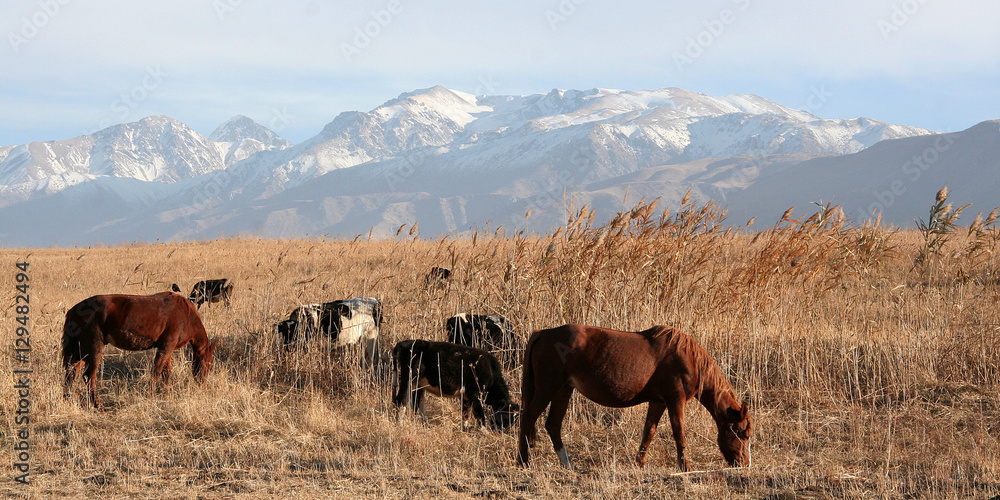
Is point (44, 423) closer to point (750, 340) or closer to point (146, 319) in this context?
point (146, 319)

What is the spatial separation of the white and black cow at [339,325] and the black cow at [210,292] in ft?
8.34

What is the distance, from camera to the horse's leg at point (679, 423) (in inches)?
189

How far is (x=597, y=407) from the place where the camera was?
627cm

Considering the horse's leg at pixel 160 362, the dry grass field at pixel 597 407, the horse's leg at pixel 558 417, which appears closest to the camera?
the dry grass field at pixel 597 407

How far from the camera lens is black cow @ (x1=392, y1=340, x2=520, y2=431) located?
599 centimetres

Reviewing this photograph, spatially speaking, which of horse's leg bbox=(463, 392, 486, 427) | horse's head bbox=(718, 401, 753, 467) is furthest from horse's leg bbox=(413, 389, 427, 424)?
Answer: horse's head bbox=(718, 401, 753, 467)

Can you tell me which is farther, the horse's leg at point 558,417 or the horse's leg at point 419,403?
the horse's leg at point 419,403

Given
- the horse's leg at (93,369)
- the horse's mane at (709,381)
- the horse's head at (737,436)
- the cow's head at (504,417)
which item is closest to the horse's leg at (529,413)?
the cow's head at (504,417)

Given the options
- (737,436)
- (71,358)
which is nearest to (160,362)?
(71,358)

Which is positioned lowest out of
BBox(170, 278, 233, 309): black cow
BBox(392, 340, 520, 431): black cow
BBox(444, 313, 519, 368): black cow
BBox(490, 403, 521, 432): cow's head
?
BBox(490, 403, 521, 432): cow's head

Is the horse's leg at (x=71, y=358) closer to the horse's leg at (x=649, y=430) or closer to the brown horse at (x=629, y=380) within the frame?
the brown horse at (x=629, y=380)

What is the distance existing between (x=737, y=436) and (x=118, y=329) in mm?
5196

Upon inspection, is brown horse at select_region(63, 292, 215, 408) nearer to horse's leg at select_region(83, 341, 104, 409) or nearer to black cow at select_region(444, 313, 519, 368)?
horse's leg at select_region(83, 341, 104, 409)

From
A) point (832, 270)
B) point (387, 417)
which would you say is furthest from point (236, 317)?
point (832, 270)
